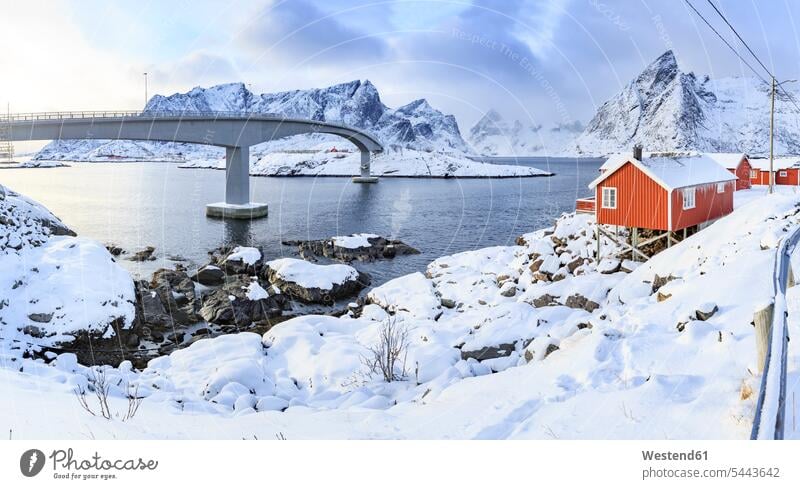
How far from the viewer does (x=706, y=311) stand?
32.6 feet

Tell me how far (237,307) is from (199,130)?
37.7 meters

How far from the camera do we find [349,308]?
22844 mm

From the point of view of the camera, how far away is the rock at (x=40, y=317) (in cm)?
1746

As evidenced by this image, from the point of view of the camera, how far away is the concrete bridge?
141 feet

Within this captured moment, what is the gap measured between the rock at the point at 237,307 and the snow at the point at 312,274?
2095 millimetres

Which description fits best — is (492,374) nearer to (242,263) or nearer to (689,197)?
(689,197)

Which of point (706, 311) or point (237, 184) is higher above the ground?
point (237, 184)

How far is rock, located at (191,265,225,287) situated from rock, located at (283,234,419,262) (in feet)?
27.4

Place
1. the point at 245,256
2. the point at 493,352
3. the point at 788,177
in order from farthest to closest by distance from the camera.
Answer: the point at 788,177 → the point at 245,256 → the point at 493,352

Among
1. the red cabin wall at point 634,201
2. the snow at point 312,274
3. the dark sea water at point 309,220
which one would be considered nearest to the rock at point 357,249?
the dark sea water at point 309,220

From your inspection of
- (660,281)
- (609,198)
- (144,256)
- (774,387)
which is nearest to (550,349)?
(774,387)

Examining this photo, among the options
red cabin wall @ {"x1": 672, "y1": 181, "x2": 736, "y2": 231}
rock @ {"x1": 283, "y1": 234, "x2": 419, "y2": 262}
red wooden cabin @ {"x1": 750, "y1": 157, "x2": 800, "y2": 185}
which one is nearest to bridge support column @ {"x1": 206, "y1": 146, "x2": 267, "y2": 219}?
rock @ {"x1": 283, "y1": 234, "x2": 419, "y2": 262}

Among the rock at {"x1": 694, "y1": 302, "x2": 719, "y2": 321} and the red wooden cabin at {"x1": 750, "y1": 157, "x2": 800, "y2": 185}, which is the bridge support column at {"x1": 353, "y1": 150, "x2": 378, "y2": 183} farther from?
the rock at {"x1": 694, "y1": 302, "x2": 719, "y2": 321}

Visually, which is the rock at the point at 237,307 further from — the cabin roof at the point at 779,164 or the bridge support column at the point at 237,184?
the cabin roof at the point at 779,164
